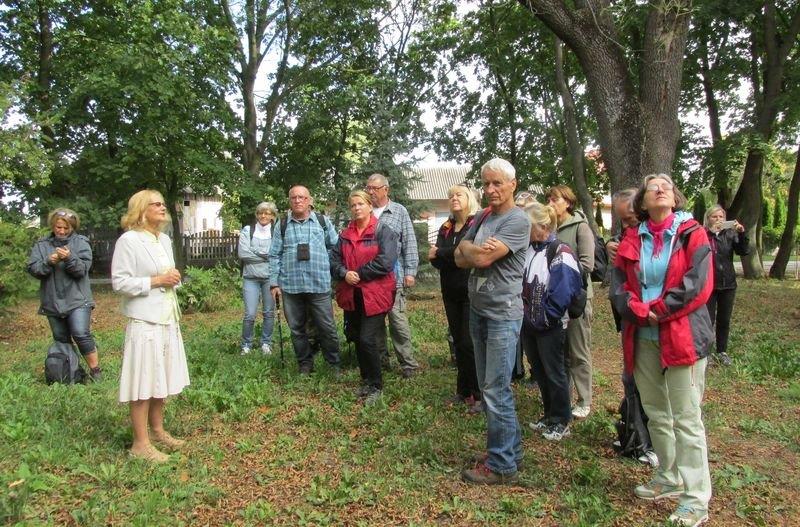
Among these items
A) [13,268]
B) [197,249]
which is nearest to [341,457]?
[13,268]

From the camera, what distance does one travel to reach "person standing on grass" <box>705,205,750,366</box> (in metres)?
6.28

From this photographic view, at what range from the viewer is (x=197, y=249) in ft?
76.9

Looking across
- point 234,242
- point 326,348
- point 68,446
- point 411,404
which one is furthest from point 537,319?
point 234,242

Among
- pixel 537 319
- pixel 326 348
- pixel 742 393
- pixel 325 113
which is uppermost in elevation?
pixel 325 113

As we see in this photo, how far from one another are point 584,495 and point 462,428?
1218 mm

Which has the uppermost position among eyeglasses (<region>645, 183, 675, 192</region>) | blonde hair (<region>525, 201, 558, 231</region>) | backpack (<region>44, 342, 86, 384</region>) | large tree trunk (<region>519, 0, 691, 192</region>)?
large tree trunk (<region>519, 0, 691, 192</region>)

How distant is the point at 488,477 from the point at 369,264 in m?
2.13

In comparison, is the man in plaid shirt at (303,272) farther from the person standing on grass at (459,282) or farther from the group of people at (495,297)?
the person standing on grass at (459,282)

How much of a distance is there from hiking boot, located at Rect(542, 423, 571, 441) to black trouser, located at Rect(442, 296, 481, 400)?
81 cm

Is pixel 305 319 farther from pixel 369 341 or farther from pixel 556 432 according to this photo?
pixel 556 432

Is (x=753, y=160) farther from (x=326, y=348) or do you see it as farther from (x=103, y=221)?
(x=103, y=221)

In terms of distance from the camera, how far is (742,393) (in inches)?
214

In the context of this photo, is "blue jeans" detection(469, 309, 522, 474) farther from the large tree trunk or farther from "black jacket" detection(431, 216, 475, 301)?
the large tree trunk

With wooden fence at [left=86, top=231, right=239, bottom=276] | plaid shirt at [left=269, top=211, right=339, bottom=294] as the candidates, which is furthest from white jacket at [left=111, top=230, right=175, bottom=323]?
wooden fence at [left=86, top=231, right=239, bottom=276]
